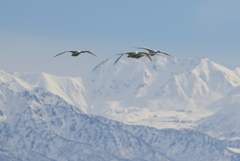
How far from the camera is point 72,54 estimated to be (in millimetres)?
52031

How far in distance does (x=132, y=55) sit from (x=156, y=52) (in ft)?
6.18

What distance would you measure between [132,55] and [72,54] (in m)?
4.45

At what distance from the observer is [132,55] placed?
5153 centimetres

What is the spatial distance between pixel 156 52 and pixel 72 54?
6203 millimetres

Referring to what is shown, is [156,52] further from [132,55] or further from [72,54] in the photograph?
[72,54]

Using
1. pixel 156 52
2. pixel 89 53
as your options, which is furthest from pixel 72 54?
pixel 156 52

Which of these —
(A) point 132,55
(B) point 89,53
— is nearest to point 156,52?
(A) point 132,55

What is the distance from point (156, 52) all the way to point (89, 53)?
5127 mm

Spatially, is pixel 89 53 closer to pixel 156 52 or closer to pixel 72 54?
pixel 72 54

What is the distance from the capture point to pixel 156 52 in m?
52.1

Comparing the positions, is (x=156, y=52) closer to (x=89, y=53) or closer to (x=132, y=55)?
(x=132, y=55)

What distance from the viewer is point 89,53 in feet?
166

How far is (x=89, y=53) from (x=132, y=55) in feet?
10.7
